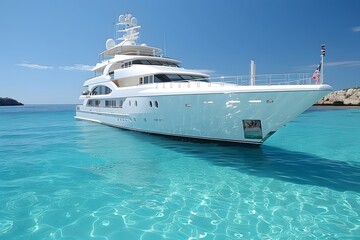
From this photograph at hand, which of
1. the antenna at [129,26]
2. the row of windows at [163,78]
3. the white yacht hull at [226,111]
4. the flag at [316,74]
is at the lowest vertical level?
the white yacht hull at [226,111]

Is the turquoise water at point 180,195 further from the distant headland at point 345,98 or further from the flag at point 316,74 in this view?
the distant headland at point 345,98

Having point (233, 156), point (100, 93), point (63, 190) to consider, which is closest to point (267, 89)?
point (233, 156)

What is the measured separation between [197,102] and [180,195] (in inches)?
247

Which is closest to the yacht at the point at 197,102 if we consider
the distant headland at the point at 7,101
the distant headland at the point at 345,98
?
the distant headland at the point at 345,98

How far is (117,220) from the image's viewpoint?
5434mm

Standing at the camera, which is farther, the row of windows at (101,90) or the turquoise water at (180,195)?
the row of windows at (101,90)

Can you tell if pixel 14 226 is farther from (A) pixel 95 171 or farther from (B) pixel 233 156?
(B) pixel 233 156

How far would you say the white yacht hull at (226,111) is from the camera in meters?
10.2

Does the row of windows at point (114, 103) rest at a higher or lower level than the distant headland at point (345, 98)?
lower

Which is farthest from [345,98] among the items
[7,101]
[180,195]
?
[7,101]

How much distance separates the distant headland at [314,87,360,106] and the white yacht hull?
8476cm

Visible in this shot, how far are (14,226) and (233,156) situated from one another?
28.3 feet

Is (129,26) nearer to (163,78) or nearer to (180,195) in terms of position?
(163,78)

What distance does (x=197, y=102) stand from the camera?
40.1ft
